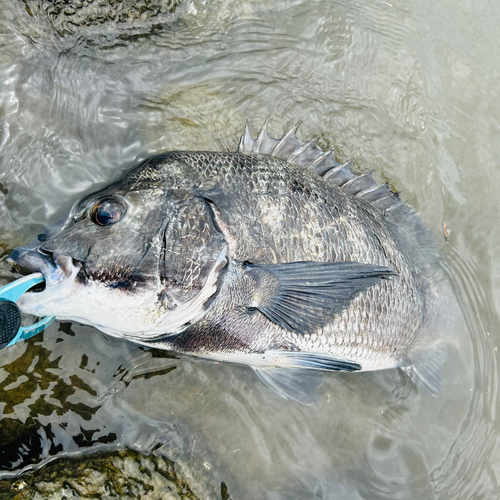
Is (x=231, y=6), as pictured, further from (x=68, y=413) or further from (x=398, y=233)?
(x=68, y=413)

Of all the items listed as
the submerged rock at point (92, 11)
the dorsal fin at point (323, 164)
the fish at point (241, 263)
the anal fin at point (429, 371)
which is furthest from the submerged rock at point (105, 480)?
the submerged rock at point (92, 11)

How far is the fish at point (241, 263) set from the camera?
2201 mm

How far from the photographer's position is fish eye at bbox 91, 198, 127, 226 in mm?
2242

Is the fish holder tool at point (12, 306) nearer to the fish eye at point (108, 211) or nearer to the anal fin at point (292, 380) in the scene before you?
the fish eye at point (108, 211)

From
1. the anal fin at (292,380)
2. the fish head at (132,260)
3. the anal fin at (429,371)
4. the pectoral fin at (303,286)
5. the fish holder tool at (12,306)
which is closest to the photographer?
the fish holder tool at (12,306)

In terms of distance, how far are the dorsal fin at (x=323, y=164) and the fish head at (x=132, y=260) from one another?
772 millimetres

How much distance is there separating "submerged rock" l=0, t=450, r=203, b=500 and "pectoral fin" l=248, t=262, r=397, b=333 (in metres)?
1.32

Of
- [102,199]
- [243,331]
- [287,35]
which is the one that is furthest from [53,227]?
[287,35]

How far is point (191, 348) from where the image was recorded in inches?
103

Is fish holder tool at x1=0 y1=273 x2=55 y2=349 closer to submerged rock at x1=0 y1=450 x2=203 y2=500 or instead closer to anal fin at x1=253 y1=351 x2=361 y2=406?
submerged rock at x1=0 y1=450 x2=203 y2=500

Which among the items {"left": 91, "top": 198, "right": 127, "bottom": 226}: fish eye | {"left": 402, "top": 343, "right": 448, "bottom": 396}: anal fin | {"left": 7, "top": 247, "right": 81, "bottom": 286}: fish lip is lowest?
{"left": 402, "top": 343, "right": 448, "bottom": 396}: anal fin

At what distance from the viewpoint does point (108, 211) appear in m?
2.25

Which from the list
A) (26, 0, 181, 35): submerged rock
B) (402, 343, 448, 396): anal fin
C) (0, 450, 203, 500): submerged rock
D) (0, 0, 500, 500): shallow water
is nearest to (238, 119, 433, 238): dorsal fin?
(0, 0, 500, 500): shallow water

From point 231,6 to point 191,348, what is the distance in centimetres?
288
